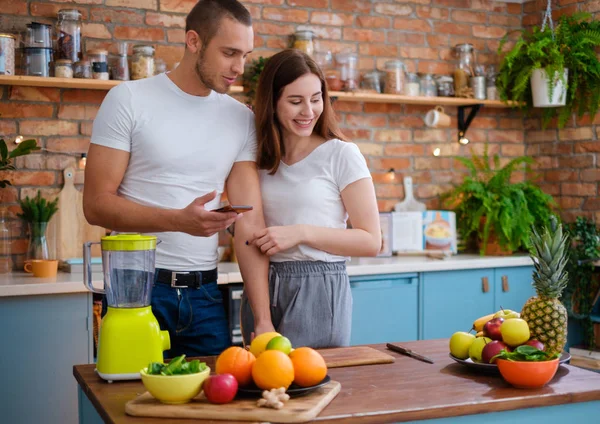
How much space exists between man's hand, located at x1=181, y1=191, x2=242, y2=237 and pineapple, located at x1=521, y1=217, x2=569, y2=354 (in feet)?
2.65

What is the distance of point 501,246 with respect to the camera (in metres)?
4.50

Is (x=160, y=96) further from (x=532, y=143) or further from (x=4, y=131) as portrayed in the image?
(x=532, y=143)

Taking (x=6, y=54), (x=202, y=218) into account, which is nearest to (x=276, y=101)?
(x=202, y=218)

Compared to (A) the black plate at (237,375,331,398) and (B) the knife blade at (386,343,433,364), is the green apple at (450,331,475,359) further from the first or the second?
(A) the black plate at (237,375,331,398)

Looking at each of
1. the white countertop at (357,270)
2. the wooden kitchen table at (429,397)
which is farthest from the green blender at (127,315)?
the white countertop at (357,270)

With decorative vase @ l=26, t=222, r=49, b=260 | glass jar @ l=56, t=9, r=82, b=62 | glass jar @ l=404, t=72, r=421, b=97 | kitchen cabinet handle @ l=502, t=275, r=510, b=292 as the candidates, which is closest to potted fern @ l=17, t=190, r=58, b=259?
decorative vase @ l=26, t=222, r=49, b=260

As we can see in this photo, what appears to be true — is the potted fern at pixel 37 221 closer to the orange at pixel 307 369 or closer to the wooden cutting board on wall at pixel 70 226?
the wooden cutting board on wall at pixel 70 226

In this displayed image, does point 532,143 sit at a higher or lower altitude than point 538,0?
lower

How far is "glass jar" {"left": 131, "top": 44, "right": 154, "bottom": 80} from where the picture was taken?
3949 millimetres

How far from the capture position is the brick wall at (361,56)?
3906 mm

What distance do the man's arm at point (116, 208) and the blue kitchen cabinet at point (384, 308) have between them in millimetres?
1898

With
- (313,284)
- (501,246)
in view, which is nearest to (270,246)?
(313,284)

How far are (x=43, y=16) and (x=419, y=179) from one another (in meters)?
2.35

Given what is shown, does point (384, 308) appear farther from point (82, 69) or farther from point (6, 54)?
point (6, 54)
